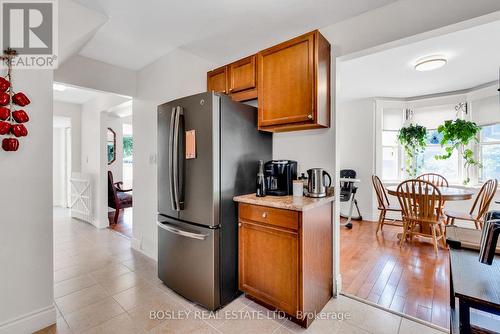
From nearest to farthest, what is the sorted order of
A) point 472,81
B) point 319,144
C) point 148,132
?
1. point 319,144
2. point 148,132
3. point 472,81

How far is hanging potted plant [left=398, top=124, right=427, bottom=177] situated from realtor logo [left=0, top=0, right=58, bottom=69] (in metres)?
5.21

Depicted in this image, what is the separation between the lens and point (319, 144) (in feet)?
6.97

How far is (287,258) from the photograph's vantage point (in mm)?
1675

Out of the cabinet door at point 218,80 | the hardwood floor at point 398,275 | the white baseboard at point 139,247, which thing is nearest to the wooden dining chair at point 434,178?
the hardwood floor at point 398,275

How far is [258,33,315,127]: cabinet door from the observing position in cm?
183

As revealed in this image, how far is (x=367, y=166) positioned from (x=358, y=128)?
838 millimetres

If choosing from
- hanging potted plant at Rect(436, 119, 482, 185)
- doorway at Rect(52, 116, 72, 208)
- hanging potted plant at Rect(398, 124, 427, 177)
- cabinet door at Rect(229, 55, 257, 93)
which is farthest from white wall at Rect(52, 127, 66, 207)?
hanging potted plant at Rect(436, 119, 482, 185)

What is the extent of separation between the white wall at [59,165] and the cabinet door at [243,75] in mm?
6095

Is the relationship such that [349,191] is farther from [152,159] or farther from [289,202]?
[152,159]

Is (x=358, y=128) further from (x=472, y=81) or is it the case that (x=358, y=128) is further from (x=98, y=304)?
(x=98, y=304)

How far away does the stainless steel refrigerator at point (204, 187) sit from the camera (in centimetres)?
183

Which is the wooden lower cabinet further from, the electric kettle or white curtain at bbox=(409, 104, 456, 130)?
white curtain at bbox=(409, 104, 456, 130)

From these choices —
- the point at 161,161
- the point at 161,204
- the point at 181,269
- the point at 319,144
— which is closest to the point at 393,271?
the point at 319,144

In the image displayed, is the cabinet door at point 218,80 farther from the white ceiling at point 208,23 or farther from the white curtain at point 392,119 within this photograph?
the white curtain at point 392,119
